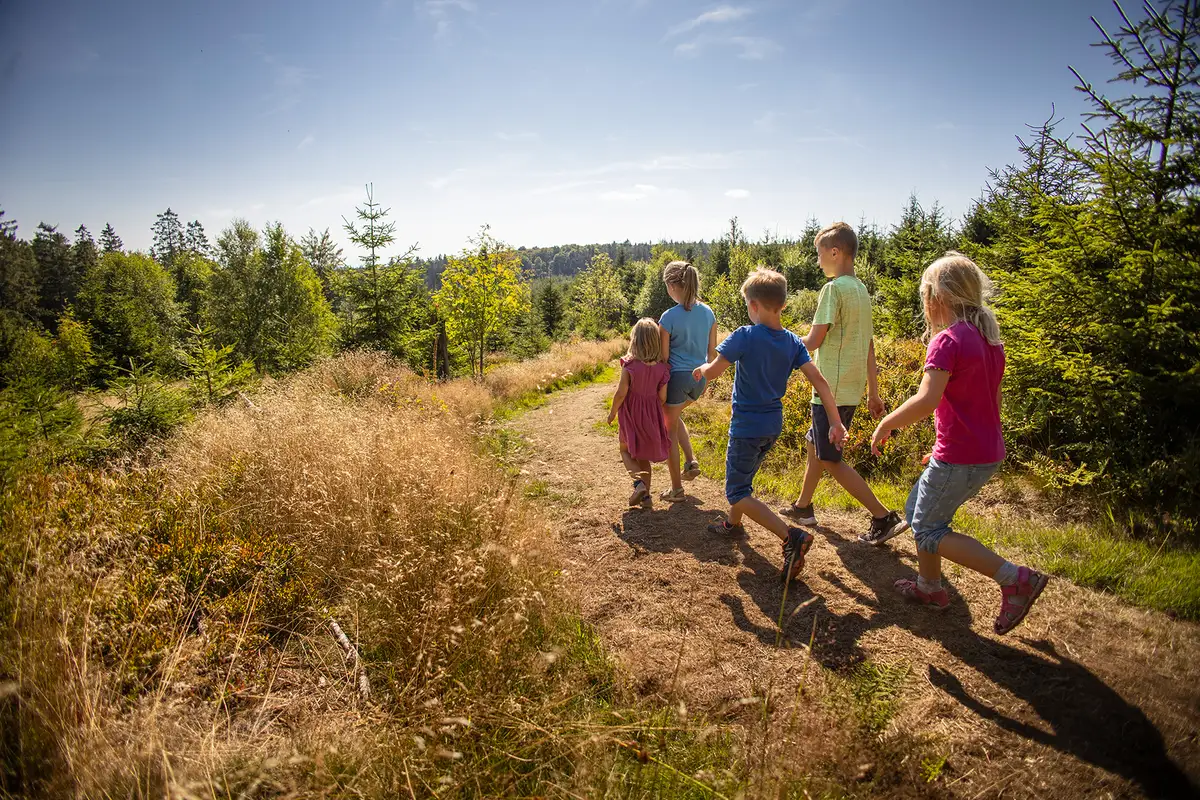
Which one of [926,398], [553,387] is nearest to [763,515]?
[926,398]

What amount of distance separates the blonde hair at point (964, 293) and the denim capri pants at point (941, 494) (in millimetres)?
694

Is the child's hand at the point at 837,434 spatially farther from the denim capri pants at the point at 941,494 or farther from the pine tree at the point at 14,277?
the pine tree at the point at 14,277

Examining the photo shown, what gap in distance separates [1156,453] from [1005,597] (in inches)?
102

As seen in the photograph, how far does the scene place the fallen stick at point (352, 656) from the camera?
243 cm

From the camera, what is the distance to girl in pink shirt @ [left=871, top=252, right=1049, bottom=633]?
8.29ft

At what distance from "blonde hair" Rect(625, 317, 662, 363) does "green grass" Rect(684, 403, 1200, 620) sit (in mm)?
1962

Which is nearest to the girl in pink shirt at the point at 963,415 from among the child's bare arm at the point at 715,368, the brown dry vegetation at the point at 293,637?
the child's bare arm at the point at 715,368

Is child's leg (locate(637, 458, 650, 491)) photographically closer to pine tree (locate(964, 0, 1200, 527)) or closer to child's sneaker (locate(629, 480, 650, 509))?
child's sneaker (locate(629, 480, 650, 509))

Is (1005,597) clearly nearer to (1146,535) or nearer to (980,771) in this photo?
(980,771)

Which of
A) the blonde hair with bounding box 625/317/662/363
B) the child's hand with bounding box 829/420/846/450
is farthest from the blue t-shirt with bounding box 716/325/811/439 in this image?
the blonde hair with bounding box 625/317/662/363

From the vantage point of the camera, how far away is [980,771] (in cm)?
190

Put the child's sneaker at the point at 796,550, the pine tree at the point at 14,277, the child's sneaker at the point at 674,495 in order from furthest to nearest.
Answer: the pine tree at the point at 14,277
the child's sneaker at the point at 674,495
the child's sneaker at the point at 796,550

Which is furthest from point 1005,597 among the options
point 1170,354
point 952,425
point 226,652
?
point 226,652

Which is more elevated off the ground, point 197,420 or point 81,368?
point 81,368
